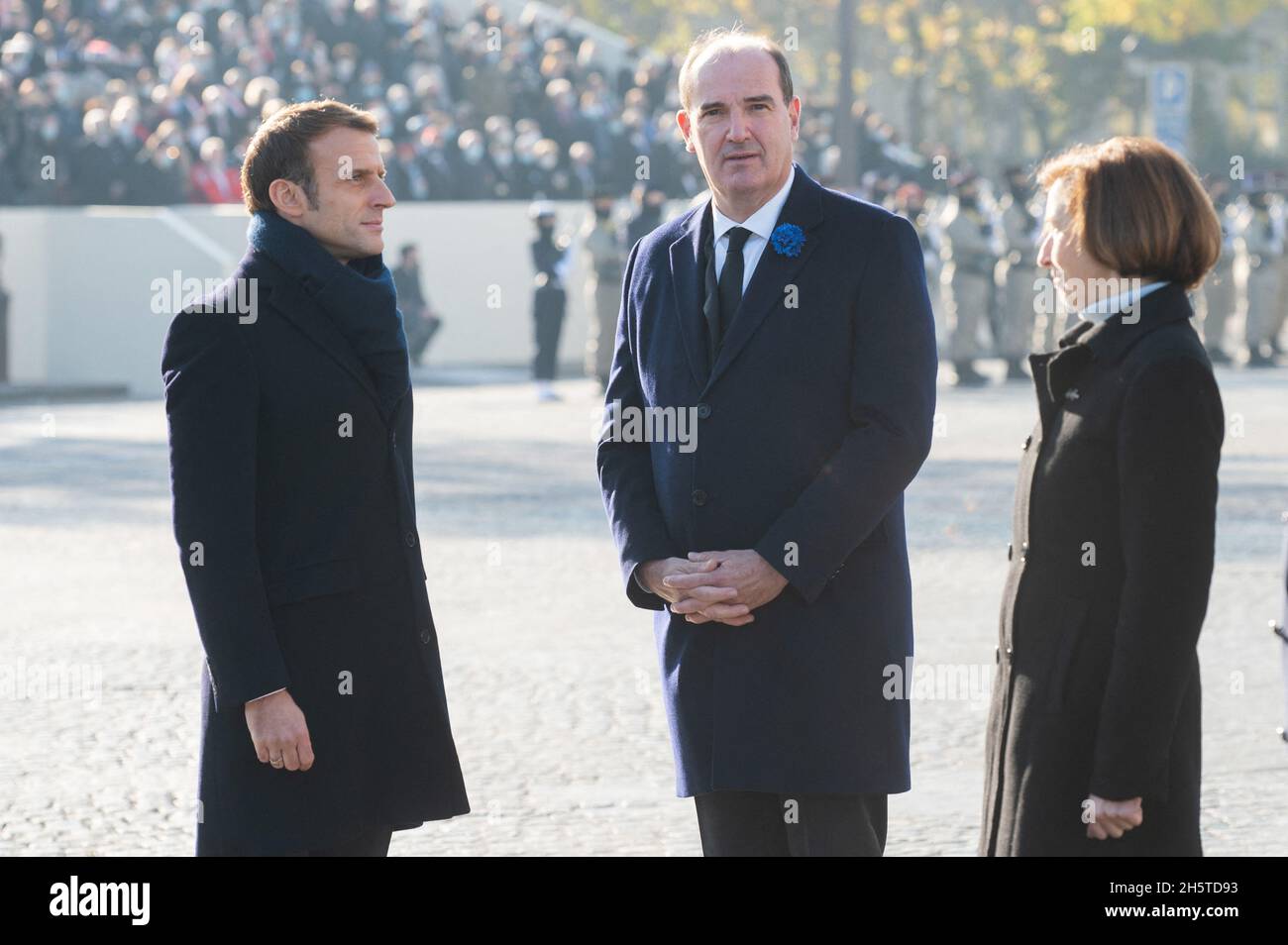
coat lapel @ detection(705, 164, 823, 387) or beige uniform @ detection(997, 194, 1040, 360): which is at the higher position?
coat lapel @ detection(705, 164, 823, 387)

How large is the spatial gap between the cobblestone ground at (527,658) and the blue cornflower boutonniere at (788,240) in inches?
82.0

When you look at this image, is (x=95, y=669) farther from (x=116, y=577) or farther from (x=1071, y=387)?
(x=1071, y=387)

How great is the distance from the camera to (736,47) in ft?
13.6

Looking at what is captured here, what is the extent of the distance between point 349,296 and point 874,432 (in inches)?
37.2

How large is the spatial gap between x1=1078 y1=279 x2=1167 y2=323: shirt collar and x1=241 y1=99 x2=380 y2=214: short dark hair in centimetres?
129

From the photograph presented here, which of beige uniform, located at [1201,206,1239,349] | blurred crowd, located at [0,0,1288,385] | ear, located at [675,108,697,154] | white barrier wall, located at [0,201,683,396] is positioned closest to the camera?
ear, located at [675,108,697,154]

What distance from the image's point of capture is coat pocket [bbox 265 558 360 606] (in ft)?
12.7

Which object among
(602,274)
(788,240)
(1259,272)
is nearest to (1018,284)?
(1259,272)

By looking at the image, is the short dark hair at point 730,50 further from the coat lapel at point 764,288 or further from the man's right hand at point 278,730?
the man's right hand at point 278,730

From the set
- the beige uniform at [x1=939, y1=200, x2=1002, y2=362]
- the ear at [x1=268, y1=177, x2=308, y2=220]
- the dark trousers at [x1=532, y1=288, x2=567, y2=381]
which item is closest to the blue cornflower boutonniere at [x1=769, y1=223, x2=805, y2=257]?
the ear at [x1=268, y1=177, x2=308, y2=220]

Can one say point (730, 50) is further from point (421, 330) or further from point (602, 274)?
point (421, 330)

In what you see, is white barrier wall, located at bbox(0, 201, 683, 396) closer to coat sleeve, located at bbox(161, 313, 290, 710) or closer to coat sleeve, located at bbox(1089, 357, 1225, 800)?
coat sleeve, located at bbox(161, 313, 290, 710)

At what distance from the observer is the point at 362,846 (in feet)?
13.1

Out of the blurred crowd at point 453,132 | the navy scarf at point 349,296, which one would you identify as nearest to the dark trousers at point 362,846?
the navy scarf at point 349,296
